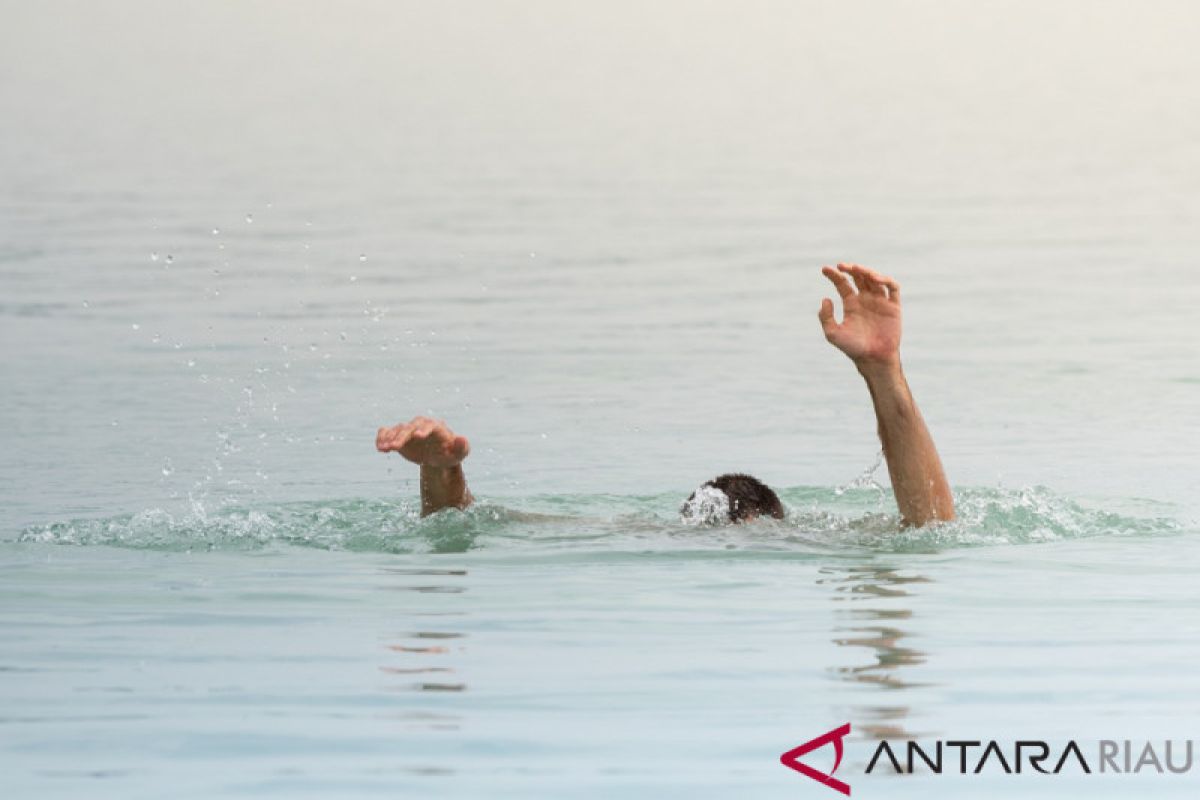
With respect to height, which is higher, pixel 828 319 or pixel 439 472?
pixel 828 319

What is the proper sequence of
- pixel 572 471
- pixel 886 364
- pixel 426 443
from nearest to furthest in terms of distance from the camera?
1. pixel 886 364
2. pixel 426 443
3. pixel 572 471

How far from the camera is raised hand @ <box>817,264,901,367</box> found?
11438mm

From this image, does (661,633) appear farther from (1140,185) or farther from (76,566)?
(1140,185)

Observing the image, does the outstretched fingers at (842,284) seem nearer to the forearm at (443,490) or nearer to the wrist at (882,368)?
the wrist at (882,368)

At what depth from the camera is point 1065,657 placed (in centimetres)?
945

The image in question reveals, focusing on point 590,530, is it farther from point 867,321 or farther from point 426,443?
point 867,321

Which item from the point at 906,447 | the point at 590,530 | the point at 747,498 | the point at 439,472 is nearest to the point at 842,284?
the point at 906,447

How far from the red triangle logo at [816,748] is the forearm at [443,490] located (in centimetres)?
456

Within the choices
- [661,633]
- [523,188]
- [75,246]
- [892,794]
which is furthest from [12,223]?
[892,794]

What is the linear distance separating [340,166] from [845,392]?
22.2 meters

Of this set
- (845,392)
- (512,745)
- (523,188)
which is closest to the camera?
(512,745)

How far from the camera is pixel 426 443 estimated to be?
39.0 ft

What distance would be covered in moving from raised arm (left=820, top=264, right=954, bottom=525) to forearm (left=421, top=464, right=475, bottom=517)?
2138 millimetres

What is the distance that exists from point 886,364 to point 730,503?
1.36m
